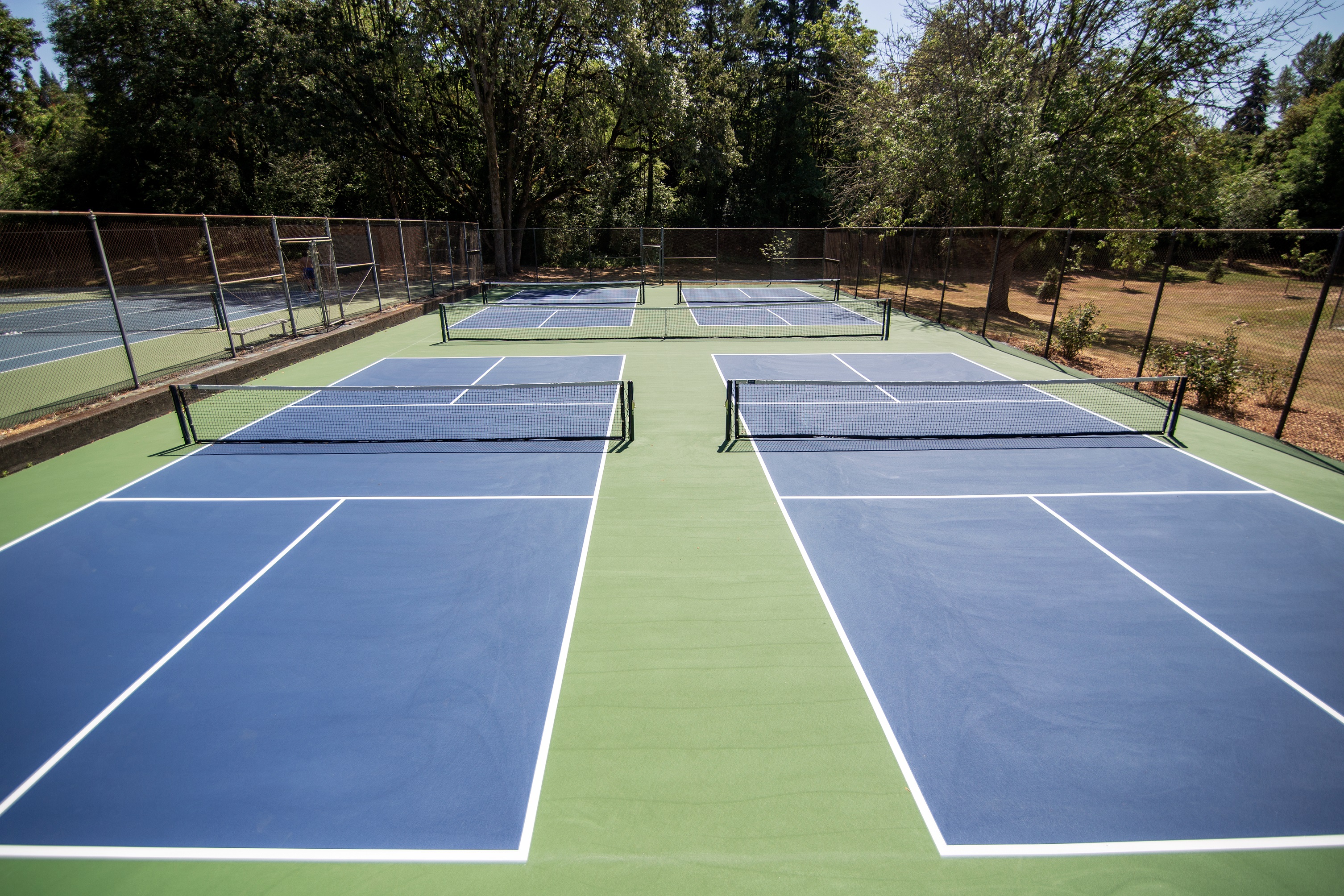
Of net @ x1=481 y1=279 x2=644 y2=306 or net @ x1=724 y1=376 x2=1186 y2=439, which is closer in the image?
net @ x1=724 y1=376 x2=1186 y2=439

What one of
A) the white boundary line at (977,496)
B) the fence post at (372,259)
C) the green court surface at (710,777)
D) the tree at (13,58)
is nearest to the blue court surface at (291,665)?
the green court surface at (710,777)

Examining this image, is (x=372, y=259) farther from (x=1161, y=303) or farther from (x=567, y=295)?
(x=1161, y=303)

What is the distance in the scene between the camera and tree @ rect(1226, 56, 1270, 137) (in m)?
17.7

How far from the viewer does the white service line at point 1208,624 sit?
4.33 m

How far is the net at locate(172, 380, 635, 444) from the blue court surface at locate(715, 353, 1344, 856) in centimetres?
336

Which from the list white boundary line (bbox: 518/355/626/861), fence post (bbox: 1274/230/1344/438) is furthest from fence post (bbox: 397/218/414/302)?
fence post (bbox: 1274/230/1344/438)

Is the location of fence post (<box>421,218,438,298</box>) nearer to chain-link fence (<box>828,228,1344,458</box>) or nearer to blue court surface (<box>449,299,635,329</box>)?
blue court surface (<box>449,299,635,329</box>)

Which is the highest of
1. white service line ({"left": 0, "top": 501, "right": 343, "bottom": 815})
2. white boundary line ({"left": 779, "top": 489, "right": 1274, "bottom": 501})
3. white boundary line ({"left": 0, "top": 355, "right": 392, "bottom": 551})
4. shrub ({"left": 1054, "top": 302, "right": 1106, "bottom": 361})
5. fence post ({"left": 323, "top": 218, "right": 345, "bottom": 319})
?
fence post ({"left": 323, "top": 218, "right": 345, "bottom": 319})

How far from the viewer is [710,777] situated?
3.78 meters

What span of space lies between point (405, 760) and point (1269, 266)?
165 ft

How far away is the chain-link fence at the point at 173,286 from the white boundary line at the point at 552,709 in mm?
8357

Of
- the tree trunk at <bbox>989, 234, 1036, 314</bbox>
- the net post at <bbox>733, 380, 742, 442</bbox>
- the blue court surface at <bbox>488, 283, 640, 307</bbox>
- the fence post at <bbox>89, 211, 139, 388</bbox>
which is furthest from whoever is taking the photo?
the blue court surface at <bbox>488, 283, 640, 307</bbox>

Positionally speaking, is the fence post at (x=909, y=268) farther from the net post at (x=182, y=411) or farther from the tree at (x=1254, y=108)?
the net post at (x=182, y=411)

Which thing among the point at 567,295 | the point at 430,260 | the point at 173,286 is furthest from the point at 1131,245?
the point at 173,286
